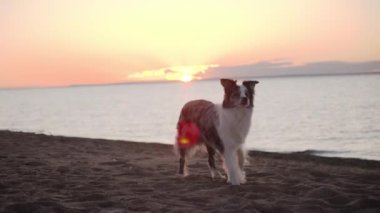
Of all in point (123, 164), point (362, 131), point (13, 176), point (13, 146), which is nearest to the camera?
point (13, 176)

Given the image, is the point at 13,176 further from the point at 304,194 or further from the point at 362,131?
the point at 362,131

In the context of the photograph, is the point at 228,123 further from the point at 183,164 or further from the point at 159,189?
the point at 183,164

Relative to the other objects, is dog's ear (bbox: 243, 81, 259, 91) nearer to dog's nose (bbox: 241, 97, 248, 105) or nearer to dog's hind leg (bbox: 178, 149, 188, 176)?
dog's nose (bbox: 241, 97, 248, 105)

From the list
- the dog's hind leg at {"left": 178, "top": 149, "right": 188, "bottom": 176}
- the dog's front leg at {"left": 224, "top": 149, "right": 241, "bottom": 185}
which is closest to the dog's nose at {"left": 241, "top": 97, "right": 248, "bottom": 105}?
the dog's front leg at {"left": 224, "top": 149, "right": 241, "bottom": 185}

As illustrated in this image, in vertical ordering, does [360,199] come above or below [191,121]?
below

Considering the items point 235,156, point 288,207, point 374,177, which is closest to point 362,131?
point 374,177

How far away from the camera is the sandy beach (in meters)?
6.00

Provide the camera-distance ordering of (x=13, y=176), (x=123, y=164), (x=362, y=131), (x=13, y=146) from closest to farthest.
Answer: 1. (x=13, y=176)
2. (x=123, y=164)
3. (x=13, y=146)
4. (x=362, y=131)

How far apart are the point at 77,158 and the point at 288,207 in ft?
21.0

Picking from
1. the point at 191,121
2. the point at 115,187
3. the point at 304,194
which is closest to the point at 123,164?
the point at 191,121

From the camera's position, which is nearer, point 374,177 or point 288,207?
point 288,207

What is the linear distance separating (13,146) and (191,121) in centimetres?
646

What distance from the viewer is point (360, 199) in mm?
6277

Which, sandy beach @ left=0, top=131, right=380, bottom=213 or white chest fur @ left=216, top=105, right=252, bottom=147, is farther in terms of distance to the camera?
white chest fur @ left=216, top=105, right=252, bottom=147
